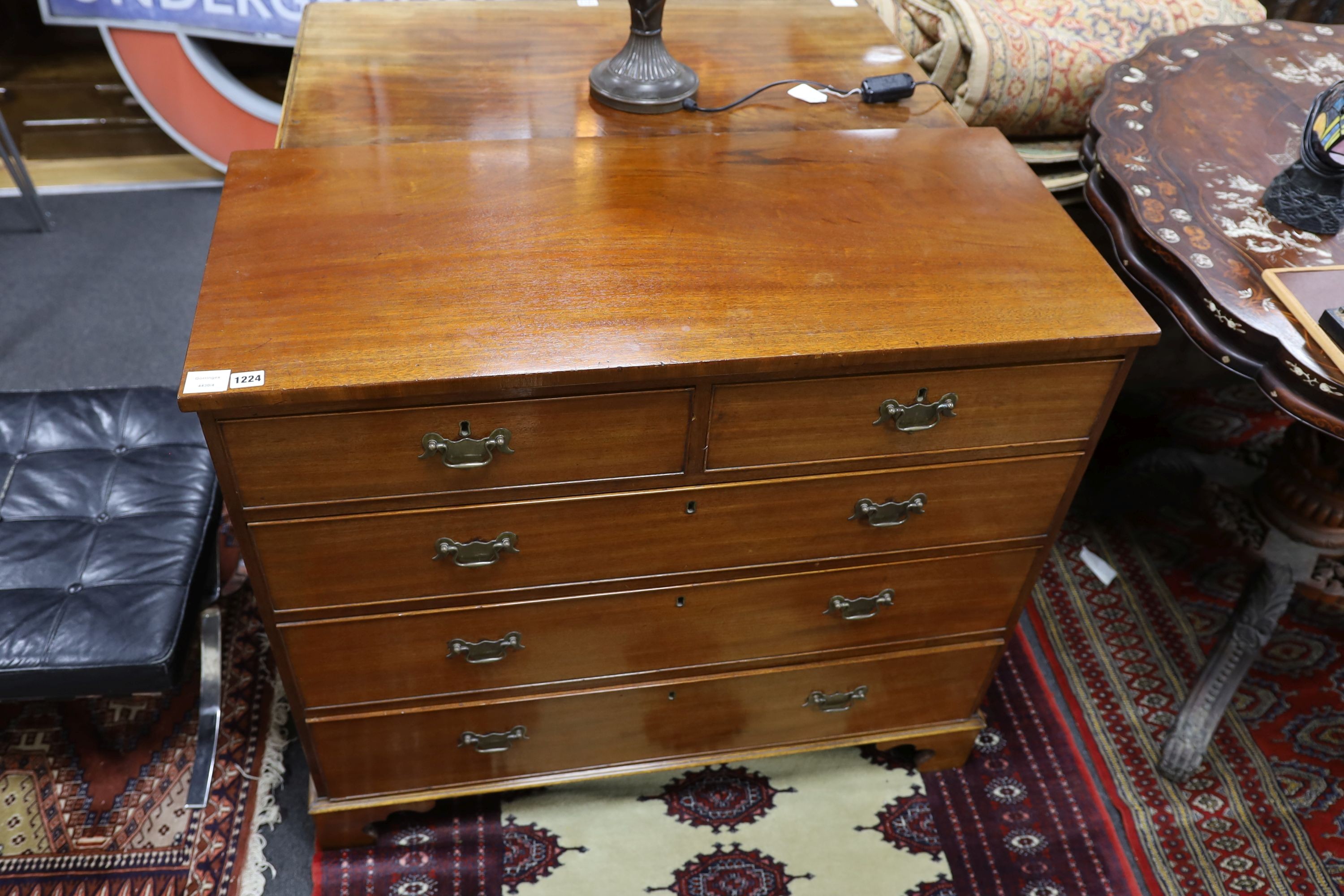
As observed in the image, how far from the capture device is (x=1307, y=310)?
1196 millimetres

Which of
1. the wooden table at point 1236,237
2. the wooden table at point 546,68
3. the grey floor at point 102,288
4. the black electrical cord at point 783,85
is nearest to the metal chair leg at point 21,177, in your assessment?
the grey floor at point 102,288

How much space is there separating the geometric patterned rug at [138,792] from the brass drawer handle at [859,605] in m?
0.93

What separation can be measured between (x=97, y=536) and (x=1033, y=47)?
1.70 m

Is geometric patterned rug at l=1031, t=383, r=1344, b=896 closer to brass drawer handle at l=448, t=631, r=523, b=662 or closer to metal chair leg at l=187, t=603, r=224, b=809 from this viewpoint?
brass drawer handle at l=448, t=631, r=523, b=662

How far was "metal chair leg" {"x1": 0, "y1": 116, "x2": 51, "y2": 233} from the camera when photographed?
232 centimetres

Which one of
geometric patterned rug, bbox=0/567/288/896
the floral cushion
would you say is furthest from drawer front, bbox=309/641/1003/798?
the floral cushion

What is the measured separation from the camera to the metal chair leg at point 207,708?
152 cm

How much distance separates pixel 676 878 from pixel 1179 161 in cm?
130

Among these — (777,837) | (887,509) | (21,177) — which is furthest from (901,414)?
(21,177)

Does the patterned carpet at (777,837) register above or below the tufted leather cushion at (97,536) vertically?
below

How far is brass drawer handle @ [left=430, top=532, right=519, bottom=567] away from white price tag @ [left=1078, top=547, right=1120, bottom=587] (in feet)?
4.40

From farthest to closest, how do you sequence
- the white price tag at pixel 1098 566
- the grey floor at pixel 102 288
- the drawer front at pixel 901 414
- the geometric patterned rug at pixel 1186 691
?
1. the grey floor at pixel 102 288
2. the white price tag at pixel 1098 566
3. the geometric patterned rug at pixel 1186 691
4. the drawer front at pixel 901 414

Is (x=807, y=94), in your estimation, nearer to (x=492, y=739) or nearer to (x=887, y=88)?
(x=887, y=88)

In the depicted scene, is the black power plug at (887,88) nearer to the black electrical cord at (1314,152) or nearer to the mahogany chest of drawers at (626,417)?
the mahogany chest of drawers at (626,417)
